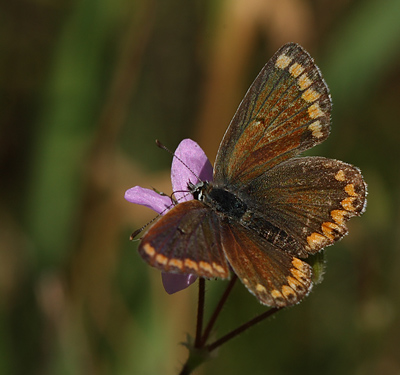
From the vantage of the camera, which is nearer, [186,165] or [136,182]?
[186,165]

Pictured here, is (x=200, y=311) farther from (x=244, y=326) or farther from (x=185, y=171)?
(x=185, y=171)

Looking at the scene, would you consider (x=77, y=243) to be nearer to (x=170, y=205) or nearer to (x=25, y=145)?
(x=25, y=145)

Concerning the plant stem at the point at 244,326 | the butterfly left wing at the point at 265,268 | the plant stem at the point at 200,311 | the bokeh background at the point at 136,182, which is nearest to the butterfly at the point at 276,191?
the butterfly left wing at the point at 265,268

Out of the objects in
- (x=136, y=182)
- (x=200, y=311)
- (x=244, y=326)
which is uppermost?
(x=136, y=182)

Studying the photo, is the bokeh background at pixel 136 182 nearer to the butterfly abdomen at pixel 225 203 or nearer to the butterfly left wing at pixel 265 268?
the butterfly abdomen at pixel 225 203

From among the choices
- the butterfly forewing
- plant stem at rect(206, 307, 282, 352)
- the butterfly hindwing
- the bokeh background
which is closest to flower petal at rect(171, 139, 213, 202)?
the butterfly forewing

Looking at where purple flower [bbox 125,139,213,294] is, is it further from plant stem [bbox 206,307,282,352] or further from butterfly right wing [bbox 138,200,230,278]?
plant stem [bbox 206,307,282,352]

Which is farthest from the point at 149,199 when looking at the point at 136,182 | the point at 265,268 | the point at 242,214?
the point at 136,182
